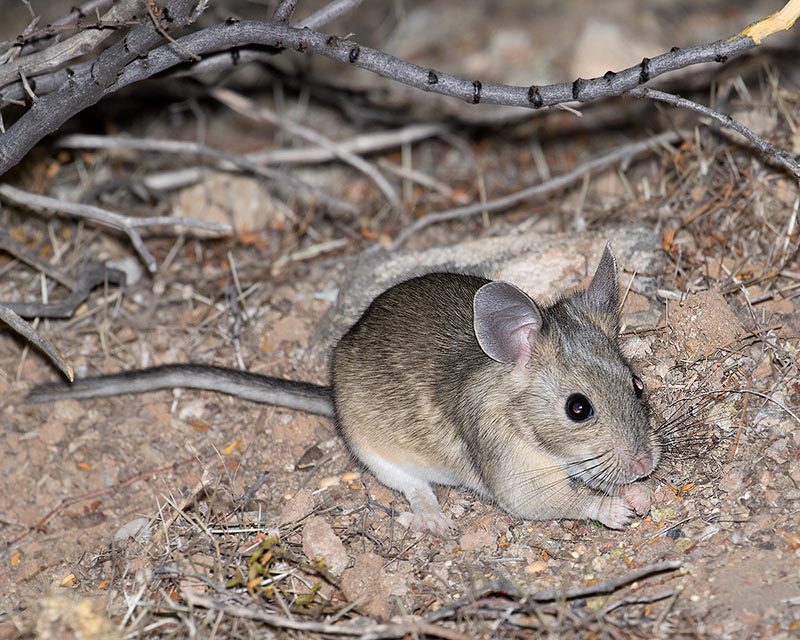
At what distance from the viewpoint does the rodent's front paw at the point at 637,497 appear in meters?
4.19

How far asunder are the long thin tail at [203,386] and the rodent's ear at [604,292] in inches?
54.4

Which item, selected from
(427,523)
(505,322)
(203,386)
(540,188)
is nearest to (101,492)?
(203,386)

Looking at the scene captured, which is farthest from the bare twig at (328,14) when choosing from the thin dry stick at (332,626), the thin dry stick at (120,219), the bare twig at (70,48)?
the thin dry stick at (332,626)

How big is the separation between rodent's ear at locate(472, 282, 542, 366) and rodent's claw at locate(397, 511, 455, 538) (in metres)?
0.78

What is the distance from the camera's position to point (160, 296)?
601 centimetres

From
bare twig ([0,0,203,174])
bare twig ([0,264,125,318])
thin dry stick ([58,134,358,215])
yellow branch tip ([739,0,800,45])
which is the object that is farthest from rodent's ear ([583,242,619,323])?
bare twig ([0,264,125,318])

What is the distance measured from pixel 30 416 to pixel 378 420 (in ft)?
6.55

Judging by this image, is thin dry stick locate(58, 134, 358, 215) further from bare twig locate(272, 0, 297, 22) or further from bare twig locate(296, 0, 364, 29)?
bare twig locate(272, 0, 297, 22)

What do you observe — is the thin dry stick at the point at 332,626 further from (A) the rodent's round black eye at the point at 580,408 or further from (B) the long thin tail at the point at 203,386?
(B) the long thin tail at the point at 203,386

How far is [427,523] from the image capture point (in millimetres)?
4402

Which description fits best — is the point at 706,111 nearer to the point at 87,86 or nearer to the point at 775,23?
the point at 775,23

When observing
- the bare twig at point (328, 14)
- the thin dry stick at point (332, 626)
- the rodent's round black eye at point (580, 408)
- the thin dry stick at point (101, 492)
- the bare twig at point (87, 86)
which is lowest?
the thin dry stick at point (101, 492)

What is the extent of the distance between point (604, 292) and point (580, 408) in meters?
0.60

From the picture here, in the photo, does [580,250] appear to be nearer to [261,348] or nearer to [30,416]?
[261,348]
